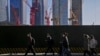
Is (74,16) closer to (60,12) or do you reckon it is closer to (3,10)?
(60,12)

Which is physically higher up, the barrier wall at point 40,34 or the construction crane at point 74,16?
the construction crane at point 74,16

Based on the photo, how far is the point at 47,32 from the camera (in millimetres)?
29750

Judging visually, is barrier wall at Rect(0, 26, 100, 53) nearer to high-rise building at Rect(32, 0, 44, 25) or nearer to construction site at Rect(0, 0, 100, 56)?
construction site at Rect(0, 0, 100, 56)

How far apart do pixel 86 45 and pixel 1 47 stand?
10.9 meters

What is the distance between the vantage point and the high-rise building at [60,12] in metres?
38.3

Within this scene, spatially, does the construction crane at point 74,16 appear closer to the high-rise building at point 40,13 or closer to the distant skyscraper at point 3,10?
the high-rise building at point 40,13

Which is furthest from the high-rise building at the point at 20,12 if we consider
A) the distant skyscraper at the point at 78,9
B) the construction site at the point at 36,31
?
the distant skyscraper at the point at 78,9

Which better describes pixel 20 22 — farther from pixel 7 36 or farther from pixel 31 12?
pixel 7 36

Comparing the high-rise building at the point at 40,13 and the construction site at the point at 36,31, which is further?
the high-rise building at the point at 40,13

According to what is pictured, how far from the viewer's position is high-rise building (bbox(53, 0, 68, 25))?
3829 centimetres

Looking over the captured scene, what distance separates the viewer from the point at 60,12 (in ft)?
130

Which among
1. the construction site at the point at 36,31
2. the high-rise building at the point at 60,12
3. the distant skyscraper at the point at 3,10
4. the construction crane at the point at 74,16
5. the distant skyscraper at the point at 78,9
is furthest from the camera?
the high-rise building at the point at 60,12

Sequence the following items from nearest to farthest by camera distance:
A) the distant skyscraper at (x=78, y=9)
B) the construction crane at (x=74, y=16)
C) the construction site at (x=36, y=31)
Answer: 1. the construction site at (x=36, y=31)
2. the distant skyscraper at (x=78, y=9)
3. the construction crane at (x=74, y=16)

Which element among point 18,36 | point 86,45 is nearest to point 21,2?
point 18,36
